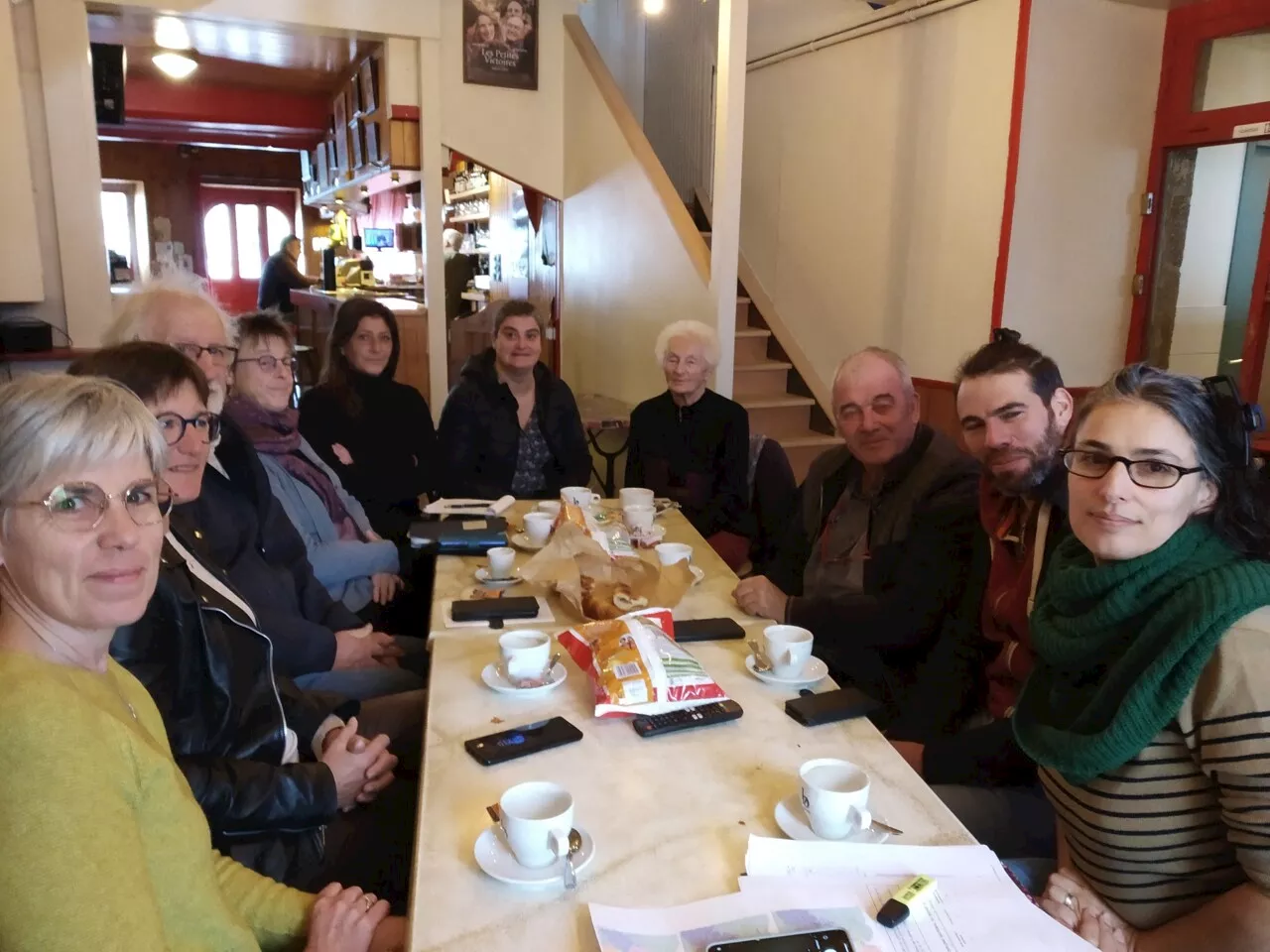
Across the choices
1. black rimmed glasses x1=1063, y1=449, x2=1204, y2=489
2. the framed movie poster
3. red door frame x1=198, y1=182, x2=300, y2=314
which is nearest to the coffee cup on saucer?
black rimmed glasses x1=1063, y1=449, x2=1204, y2=489

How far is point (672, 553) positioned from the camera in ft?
6.44

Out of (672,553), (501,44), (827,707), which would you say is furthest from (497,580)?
(501,44)

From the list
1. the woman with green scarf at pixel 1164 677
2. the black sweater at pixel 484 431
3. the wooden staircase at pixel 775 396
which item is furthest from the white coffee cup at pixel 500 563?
the wooden staircase at pixel 775 396

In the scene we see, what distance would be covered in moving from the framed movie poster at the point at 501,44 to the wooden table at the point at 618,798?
389cm

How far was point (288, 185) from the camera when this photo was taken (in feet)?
39.3

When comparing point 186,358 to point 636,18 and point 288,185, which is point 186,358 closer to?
point 636,18

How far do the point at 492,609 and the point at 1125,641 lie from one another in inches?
42.6

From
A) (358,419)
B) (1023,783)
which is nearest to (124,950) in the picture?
(1023,783)

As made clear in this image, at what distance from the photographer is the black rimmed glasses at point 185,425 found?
143cm

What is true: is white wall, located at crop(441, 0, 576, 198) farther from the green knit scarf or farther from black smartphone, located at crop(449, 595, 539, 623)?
the green knit scarf

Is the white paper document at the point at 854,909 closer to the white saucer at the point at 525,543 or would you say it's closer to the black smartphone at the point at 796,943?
the black smartphone at the point at 796,943

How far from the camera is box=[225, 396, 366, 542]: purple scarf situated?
2141 mm

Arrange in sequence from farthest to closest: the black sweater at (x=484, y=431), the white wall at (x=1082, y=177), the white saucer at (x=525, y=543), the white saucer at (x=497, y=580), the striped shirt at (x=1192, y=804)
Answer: the white wall at (x=1082, y=177)
the black sweater at (x=484, y=431)
the white saucer at (x=525, y=543)
the white saucer at (x=497, y=580)
the striped shirt at (x=1192, y=804)

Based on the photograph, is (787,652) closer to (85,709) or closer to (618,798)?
(618,798)
